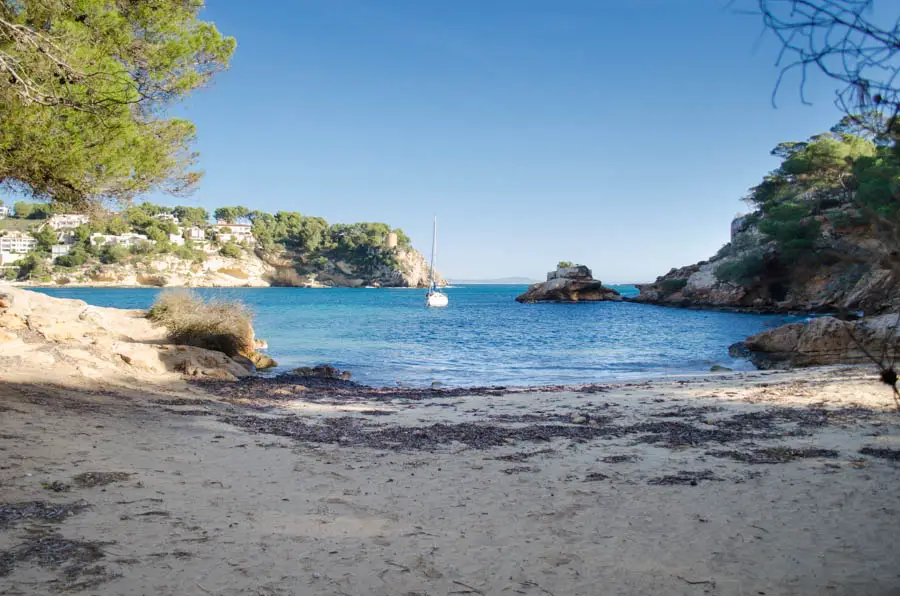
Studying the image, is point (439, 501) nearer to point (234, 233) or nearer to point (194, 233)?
point (194, 233)

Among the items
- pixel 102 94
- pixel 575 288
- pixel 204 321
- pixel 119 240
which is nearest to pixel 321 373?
pixel 204 321

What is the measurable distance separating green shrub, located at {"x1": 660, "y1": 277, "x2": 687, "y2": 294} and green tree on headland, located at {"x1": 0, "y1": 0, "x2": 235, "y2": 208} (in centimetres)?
6785

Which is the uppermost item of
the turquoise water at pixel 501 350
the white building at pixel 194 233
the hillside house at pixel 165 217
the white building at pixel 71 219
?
the hillside house at pixel 165 217

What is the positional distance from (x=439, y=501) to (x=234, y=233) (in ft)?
546

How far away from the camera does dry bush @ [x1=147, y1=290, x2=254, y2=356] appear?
53.2 ft

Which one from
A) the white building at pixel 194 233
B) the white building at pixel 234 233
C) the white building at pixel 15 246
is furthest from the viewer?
the white building at pixel 234 233

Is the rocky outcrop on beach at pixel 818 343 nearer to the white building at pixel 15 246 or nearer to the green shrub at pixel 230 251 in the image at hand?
the white building at pixel 15 246

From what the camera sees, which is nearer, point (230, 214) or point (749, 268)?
point (749, 268)

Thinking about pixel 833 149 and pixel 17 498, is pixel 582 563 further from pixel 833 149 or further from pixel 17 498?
pixel 833 149

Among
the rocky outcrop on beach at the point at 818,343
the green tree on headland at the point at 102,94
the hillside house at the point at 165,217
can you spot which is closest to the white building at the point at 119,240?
the hillside house at the point at 165,217

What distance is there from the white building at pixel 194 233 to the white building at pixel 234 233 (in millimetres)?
3875

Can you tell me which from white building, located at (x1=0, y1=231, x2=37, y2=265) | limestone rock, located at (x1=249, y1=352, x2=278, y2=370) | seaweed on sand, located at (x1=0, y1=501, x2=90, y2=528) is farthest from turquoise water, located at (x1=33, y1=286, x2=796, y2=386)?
white building, located at (x1=0, y1=231, x2=37, y2=265)

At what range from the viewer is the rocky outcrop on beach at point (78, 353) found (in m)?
9.48

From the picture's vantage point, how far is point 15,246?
370ft
